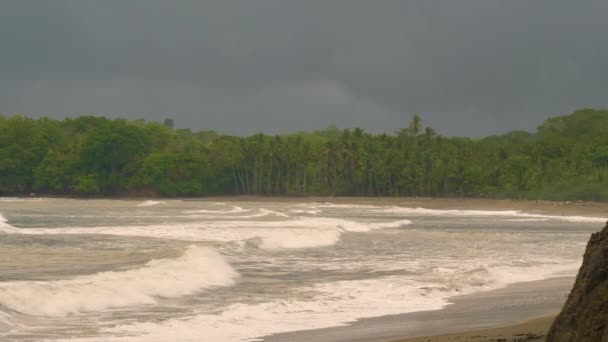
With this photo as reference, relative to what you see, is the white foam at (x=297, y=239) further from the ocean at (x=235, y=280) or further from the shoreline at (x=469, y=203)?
the shoreline at (x=469, y=203)

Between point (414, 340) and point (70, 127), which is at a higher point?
point (70, 127)

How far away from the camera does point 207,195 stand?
121 metres

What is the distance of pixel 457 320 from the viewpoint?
39.2 feet

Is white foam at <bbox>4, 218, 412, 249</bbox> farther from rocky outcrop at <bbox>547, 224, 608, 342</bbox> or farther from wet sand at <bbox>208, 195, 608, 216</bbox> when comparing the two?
wet sand at <bbox>208, 195, 608, 216</bbox>

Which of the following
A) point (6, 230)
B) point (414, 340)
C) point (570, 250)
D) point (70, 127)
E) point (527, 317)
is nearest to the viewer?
point (414, 340)

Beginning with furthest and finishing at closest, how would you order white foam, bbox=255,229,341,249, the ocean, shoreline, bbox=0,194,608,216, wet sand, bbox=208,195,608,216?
shoreline, bbox=0,194,608,216
wet sand, bbox=208,195,608,216
white foam, bbox=255,229,341,249
the ocean

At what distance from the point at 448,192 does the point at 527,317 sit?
9527cm

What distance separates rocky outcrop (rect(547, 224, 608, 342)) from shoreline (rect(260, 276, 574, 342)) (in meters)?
2.84

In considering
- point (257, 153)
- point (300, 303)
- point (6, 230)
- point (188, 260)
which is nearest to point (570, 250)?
point (188, 260)

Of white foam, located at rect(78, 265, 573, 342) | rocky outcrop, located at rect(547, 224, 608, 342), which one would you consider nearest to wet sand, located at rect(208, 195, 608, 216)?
white foam, located at rect(78, 265, 573, 342)

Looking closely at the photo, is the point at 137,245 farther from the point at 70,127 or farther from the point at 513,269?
the point at 70,127

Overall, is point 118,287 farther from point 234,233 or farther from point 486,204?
point 486,204

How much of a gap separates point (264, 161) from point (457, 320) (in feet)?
350

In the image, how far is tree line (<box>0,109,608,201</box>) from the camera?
10712 cm
